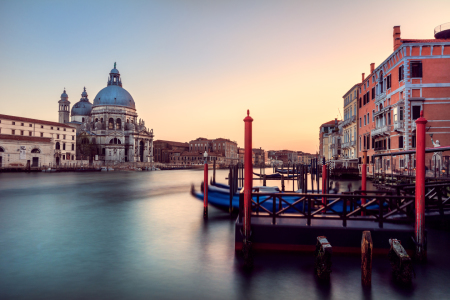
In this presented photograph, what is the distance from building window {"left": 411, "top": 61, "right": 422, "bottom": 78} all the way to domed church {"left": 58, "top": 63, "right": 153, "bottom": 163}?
72.5m

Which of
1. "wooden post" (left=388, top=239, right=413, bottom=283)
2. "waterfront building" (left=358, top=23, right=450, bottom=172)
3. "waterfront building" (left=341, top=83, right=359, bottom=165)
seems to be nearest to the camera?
"wooden post" (left=388, top=239, right=413, bottom=283)

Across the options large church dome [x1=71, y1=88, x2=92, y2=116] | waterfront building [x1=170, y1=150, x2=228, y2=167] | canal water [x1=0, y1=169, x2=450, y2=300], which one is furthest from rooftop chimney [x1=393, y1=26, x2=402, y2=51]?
waterfront building [x1=170, y1=150, x2=228, y2=167]

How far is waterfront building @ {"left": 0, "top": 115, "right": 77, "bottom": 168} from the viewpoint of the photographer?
5438cm

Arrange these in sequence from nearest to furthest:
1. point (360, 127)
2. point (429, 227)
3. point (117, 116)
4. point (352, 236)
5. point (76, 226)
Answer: point (352, 236) → point (429, 227) → point (76, 226) → point (360, 127) → point (117, 116)

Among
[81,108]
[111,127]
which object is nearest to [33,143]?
[111,127]

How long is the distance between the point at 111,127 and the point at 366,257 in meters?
88.6

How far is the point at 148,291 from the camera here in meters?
6.30

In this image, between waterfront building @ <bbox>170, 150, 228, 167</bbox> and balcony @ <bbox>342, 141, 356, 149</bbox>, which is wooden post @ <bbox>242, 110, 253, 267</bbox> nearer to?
balcony @ <bbox>342, 141, 356, 149</bbox>

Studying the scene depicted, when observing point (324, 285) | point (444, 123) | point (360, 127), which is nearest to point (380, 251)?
point (324, 285)

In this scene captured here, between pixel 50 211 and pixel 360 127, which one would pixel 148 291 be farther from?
pixel 360 127

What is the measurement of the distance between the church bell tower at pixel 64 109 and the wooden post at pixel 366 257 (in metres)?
102

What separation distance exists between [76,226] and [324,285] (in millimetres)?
10446

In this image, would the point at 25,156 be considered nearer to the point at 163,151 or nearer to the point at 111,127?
the point at 111,127

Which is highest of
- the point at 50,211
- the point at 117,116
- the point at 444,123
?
the point at 117,116
